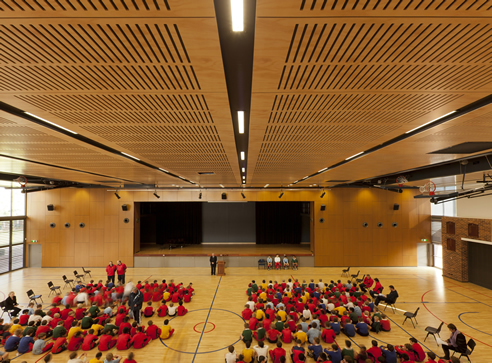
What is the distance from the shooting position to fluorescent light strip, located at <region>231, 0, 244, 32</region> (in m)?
1.75

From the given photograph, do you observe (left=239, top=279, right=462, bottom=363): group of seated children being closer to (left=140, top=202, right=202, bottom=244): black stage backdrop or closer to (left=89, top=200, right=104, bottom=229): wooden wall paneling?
(left=89, top=200, right=104, bottom=229): wooden wall paneling

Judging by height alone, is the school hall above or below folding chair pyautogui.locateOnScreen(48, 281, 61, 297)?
above

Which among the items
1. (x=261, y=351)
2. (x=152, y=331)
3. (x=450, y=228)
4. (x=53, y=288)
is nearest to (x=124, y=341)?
(x=152, y=331)

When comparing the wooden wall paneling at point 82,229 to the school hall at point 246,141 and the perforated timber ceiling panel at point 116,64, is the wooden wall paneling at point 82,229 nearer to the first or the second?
the school hall at point 246,141

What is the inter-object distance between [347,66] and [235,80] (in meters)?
1.21

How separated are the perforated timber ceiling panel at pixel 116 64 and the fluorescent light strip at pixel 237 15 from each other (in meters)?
0.16

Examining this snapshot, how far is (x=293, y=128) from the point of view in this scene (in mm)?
4664

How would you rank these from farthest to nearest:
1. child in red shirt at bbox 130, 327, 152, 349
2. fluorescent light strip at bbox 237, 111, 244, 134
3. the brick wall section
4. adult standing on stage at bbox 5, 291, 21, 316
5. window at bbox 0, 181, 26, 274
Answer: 1. window at bbox 0, 181, 26, 274
2. the brick wall section
3. adult standing on stage at bbox 5, 291, 21, 316
4. child in red shirt at bbox 130, 327, 152, 349
5. fluorescent light strip at bbox 237, 111, 244, 134

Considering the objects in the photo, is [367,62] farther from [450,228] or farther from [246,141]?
[450,228]

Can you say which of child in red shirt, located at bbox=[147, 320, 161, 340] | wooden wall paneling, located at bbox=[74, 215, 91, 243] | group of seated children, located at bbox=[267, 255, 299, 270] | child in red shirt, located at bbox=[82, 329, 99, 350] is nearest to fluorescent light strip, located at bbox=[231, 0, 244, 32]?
child in red shirt, located at bbox=[147, 320, 161, 340]

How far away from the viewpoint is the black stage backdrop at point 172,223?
86.1 feet

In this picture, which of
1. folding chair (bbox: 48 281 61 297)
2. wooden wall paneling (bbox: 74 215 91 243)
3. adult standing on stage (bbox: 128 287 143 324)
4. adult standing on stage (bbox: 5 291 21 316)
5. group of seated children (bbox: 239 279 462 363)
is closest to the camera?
group of seated children (bbox: 239 279 462 363)

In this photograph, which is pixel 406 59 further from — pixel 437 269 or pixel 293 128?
pixel 437 269

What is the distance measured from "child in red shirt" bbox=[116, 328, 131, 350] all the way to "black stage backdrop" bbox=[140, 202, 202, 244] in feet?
57.4
